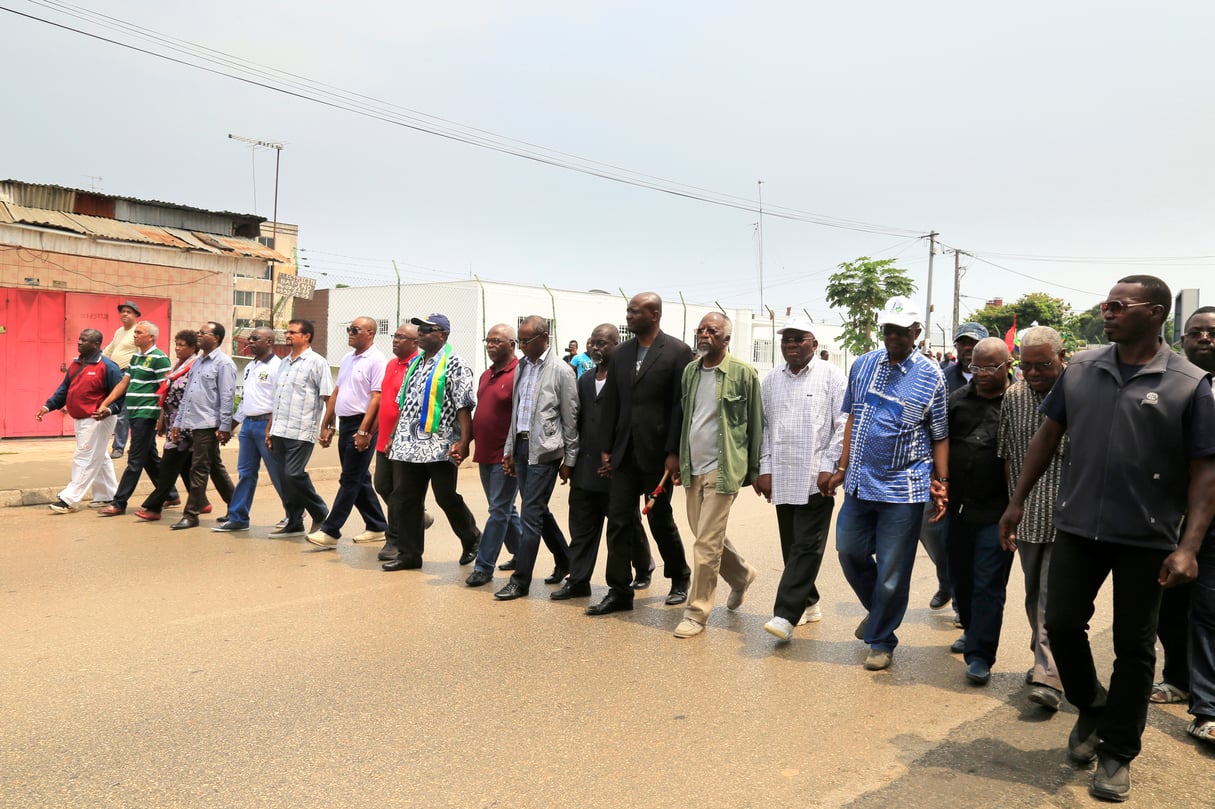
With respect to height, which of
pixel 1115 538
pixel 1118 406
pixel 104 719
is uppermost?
pixel 1118 406

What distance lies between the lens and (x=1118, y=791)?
150 inches

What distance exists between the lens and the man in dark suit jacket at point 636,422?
21.6 ft

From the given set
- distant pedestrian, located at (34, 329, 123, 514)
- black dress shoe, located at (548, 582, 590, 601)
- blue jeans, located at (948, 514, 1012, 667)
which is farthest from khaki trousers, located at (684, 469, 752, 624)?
distant pedestrian, located at (34, 329, 123, 514)

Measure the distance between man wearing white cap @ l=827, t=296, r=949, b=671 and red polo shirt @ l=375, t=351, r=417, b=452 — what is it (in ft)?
13.8

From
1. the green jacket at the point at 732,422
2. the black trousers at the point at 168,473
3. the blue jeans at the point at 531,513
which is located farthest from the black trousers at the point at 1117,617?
the black trousers at the point at 168,473

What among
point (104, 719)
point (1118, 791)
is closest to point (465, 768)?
point (104, 719)

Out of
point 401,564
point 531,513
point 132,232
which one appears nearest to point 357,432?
point 401,564

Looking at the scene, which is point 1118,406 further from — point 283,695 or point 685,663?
point 283,695

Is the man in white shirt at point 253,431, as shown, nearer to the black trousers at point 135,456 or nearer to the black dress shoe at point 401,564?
the black trousers at point 135,456

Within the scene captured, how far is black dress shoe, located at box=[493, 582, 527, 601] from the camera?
22.9 feet

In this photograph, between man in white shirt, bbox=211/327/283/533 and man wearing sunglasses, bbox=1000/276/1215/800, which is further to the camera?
man in white shirt, bbox=211/327/283/533

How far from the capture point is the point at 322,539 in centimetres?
871

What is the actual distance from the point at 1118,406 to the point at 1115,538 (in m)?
0.52

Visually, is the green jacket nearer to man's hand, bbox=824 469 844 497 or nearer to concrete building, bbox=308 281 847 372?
man's hand, bbox=824 469 844 497
